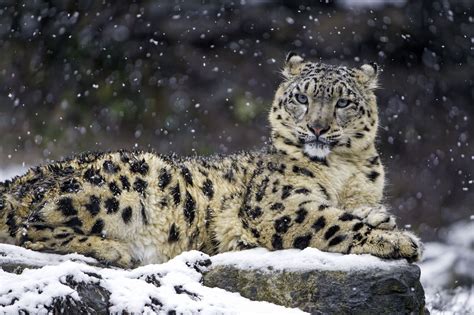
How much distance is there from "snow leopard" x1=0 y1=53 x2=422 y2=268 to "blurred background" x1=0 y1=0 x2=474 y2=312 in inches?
185

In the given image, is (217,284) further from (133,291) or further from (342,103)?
(342,103)

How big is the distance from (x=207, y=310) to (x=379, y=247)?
1.58 m

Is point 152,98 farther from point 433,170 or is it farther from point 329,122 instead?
point 329,122

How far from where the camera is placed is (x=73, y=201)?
8000 millimetres

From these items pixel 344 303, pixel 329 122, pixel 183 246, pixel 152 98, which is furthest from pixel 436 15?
pixel 344 303

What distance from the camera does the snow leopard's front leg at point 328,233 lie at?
7.49 metres

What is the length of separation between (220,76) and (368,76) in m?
4.95

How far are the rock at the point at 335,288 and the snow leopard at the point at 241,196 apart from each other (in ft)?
1.21

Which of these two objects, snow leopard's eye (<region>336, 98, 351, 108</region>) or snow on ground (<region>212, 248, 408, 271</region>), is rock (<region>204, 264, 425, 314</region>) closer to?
snow on ground (<region>212, 248, 408, 271</region>)

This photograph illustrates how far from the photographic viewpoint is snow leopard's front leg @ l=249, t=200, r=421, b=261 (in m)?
7.49

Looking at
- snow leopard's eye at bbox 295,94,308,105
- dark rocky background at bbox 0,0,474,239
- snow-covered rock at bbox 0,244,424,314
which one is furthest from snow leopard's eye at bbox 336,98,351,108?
dark rocky background at bbox 0,0,474,239

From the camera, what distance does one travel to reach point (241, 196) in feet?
28.1

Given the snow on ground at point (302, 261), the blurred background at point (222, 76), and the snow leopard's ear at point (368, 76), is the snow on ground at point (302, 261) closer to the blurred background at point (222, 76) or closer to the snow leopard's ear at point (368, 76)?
the snow leopard's ear at point (368, 76)

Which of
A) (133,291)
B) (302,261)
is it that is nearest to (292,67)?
(302,261)
